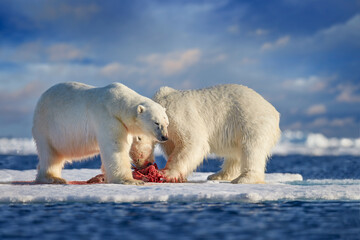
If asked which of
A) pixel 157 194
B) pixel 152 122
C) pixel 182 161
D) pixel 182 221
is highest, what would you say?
pixel 152 122

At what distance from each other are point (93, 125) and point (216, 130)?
2351 millimetres

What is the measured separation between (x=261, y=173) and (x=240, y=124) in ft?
3.08

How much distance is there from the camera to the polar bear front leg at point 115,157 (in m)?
6.84

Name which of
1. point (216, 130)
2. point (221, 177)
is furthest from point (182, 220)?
point (221, 177)

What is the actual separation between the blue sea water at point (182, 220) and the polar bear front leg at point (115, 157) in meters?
1.51

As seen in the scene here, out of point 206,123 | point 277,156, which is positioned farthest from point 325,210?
point 277,156

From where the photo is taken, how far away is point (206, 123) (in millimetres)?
8281

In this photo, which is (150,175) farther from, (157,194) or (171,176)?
(157,194)

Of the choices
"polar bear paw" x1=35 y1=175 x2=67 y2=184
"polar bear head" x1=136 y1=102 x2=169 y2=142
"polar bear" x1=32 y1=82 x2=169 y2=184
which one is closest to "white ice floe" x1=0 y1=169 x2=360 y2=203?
"polar bear" x1=32 y1=82 x2=169 y2=184

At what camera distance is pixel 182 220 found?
442 centimetres

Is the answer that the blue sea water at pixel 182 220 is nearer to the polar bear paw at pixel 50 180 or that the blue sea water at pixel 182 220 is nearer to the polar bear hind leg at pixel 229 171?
the polar bear paw at pixel 50 180

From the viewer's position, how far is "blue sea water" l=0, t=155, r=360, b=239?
12.9ft

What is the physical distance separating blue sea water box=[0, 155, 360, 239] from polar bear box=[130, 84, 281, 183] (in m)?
2.47

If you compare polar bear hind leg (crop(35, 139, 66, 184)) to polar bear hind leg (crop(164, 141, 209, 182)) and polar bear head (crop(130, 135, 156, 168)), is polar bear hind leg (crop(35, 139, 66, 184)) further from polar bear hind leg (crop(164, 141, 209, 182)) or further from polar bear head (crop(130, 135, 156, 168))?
polar bear hind leg (crop(164, 141, 209, 182))
